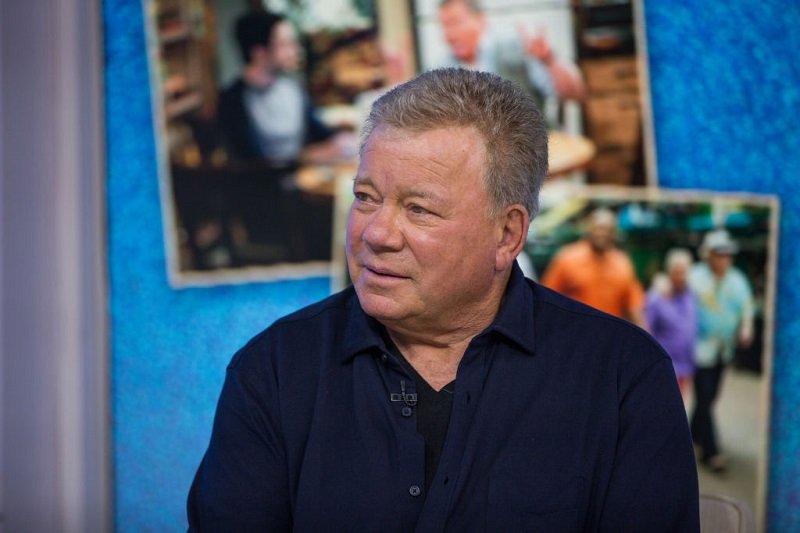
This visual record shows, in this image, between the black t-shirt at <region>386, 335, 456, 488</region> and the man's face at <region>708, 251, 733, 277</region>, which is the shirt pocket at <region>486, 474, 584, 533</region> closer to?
the black t-shirt at <region>386, 335, 456, 488</region>

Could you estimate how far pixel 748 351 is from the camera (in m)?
2.94

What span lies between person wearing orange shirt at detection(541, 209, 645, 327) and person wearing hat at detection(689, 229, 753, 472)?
7.0 inches

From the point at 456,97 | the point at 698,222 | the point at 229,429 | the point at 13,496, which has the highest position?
the point at 456,97

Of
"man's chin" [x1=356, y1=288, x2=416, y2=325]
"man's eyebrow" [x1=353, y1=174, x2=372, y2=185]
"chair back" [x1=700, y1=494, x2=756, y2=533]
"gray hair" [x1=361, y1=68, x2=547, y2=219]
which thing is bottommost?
"chair back" [x1=700, y1=494, x2=756, y2=533]

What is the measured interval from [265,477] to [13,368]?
5.27ft

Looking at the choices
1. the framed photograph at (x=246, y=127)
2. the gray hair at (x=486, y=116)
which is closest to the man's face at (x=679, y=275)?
the framed photograph at (x=246, y=127)

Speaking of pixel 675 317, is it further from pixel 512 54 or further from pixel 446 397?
pixel 446 397

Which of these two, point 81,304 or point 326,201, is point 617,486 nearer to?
point 326,201

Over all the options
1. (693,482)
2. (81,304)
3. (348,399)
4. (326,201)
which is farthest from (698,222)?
(81,304)

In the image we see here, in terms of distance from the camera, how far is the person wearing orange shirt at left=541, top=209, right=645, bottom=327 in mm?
2971

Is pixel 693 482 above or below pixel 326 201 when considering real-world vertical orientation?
below

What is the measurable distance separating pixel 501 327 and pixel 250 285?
1416 millimetres

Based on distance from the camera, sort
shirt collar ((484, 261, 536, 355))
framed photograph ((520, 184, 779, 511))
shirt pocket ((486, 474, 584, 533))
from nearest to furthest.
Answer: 1. shirt pocket ((486, 474, 584, 533))
2. shirt collar ((484, 261, 536, 355))
3. framed photograph ((520, 184, 779, 511))

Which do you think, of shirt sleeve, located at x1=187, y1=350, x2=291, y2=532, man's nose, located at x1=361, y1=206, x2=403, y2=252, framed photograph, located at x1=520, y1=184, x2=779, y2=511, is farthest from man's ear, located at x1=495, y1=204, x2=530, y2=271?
framed photograph, located at x1=520, y1=184, x2=779, y2=511
